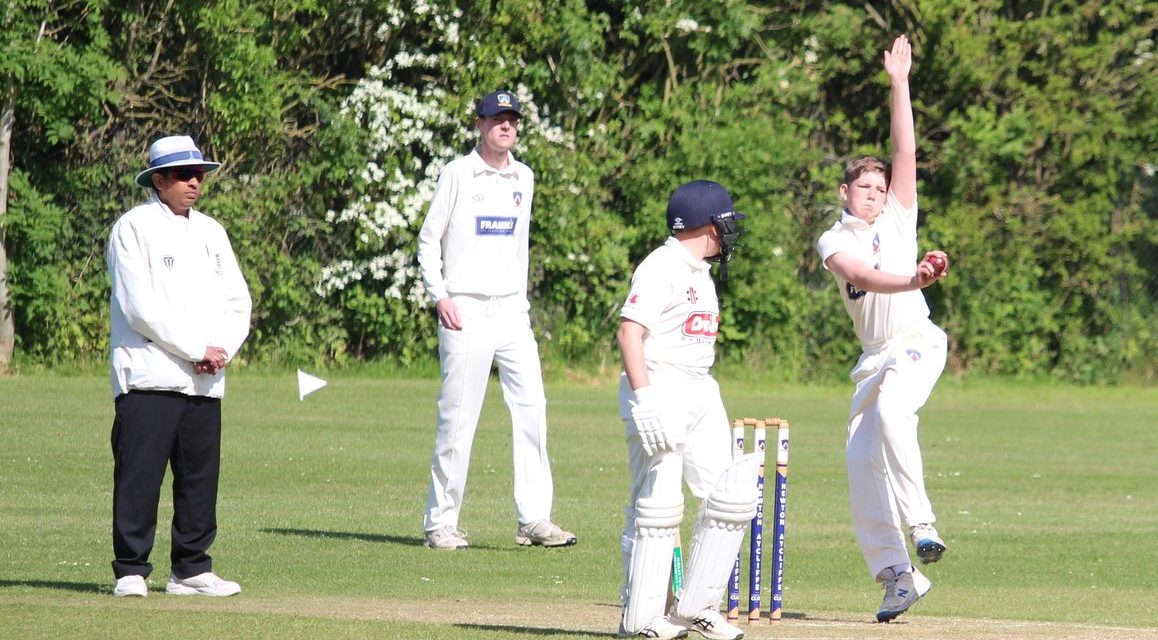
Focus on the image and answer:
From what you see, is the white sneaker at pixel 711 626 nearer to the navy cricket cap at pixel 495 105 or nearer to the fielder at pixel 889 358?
the fielder at pixel 889 358

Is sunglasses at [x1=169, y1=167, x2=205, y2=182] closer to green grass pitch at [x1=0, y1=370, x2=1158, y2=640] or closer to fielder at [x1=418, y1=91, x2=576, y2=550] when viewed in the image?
green grass pitch at [x1=0, y1=370, x2=1158, y2=640]

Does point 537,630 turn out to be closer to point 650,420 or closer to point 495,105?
point 650,420

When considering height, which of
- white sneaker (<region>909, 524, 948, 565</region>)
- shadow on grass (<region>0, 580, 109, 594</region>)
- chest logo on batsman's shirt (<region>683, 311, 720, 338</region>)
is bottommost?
shadow on grass (<region>0, 580, 109, 594</region>)

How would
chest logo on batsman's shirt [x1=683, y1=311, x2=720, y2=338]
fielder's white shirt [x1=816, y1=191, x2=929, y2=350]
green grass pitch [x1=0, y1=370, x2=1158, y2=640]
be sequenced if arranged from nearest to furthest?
chest logo on batsman's shirt [x1=683, y1=311, x2=720, y2=338], green grass pitch [x1=0, y1=370, x2=1158, y2=640], fielder's white shirt [x1=816, y1=191, x2=929, y2=350]

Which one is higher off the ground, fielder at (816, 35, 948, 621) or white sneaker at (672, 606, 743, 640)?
fielder at (816, 35, 948, 621)

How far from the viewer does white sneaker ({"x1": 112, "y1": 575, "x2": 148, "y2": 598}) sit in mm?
7340

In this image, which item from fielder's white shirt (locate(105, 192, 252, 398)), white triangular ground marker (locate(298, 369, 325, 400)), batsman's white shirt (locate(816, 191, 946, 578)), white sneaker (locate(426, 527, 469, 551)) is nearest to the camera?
fielder's white shirt (locate(105, 192, 252, 398))

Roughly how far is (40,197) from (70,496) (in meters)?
9.37

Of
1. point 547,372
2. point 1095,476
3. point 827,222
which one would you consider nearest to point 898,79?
point 1095,476

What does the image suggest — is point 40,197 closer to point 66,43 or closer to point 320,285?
point 66,43

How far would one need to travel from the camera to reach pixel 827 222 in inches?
887

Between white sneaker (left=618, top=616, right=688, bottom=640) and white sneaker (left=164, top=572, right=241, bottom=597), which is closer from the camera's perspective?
white sneaker (left=618, top=616, right=688, bottom=640)

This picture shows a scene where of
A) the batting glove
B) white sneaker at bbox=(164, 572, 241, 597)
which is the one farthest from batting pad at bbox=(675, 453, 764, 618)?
white sneaker at bbox=(164, 572, 241, 597)

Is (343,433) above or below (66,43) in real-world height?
below
